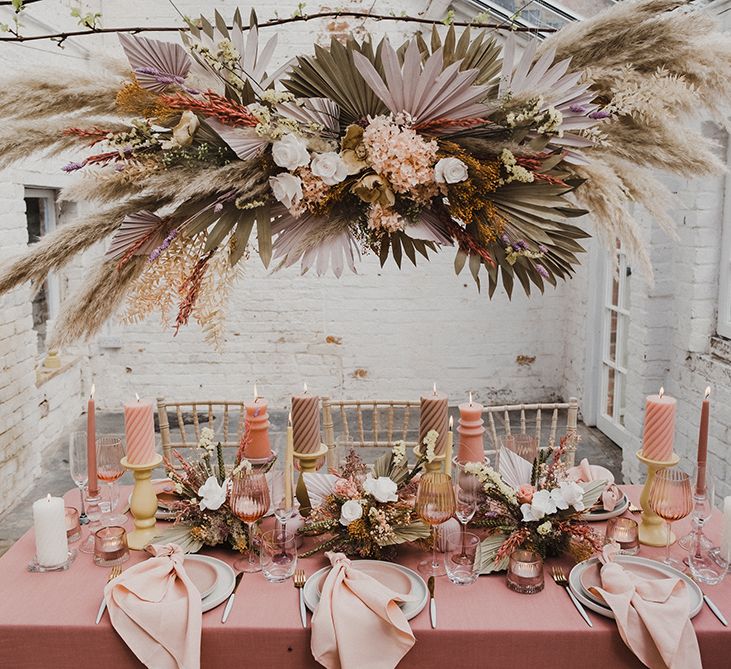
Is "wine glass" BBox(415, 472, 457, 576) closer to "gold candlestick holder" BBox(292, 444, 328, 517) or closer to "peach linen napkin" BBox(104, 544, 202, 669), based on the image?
"gold candlestick holder" BBox(292, 444, 328, 517)

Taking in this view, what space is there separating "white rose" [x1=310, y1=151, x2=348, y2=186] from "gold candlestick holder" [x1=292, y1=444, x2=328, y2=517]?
75 cm

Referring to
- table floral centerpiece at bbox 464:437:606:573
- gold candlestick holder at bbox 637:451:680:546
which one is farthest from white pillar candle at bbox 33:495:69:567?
gold candlestick holder at bbox 637:451:680:546

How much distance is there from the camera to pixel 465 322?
514 centimetres

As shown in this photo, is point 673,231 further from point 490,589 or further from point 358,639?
point 358,639

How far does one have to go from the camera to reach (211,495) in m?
1.60

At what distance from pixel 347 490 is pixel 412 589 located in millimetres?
243

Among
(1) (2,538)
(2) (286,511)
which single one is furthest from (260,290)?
(2) (286,511)

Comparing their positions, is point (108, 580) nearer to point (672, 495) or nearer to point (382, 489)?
point (382, 489)

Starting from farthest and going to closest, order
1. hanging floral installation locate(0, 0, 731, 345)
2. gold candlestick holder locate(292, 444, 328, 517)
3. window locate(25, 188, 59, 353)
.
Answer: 1. window locate(25, 188, 59, 353)
2. gold candlestick holder locate(292, 444, 328, 517)
3. hanging floral installation locate(0, 0, 731, 345)

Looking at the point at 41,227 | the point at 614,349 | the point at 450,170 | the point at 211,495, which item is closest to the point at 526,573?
the point at 211,495

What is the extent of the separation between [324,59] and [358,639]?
969mm

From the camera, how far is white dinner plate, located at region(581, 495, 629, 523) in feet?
Result: 5.85

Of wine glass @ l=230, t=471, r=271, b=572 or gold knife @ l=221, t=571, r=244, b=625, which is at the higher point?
wine glass @ l=230, t=471, r=271, b=572

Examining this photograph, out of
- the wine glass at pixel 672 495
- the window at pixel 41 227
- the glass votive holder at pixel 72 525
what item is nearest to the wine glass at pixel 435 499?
the wine glass at pixel 672 495
